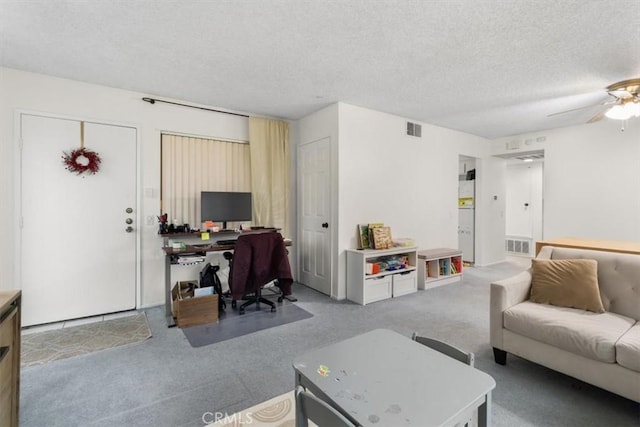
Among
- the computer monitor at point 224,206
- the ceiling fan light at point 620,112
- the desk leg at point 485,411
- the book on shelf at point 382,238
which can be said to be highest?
the ceiling fan light at point 620,112

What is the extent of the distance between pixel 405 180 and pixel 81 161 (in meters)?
4.25

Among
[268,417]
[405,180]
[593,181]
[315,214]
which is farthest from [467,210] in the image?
[268,417]

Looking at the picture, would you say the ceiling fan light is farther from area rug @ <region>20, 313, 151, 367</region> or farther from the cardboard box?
Answer: area rug @ <region>20, 313, 151, 367</region>

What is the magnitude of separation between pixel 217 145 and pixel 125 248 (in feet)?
5.71

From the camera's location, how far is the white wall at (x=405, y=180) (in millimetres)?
4000

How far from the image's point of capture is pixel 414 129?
478 centimetres

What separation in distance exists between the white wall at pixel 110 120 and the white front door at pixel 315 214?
1131 mm

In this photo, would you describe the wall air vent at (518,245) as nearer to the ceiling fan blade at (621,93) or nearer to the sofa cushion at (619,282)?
the ceiling fan blade at (621,93)

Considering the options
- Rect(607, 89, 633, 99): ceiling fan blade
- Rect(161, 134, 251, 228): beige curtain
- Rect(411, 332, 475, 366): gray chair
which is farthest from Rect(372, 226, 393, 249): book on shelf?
Rect(607, 89, 633, 99): ceiling fan blade

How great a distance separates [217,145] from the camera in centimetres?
410

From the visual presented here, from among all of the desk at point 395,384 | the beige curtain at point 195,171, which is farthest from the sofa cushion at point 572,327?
the beige curtain at point 195,171

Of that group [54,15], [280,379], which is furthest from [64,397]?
[54,15]

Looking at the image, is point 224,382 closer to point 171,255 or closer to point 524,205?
point 171,255

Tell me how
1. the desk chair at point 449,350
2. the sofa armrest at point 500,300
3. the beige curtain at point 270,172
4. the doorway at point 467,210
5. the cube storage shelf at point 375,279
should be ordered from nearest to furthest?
the desk chair at point 449,350, the sofa armrest at point 500,300, the cube storage shelf at point 375,279, the beige curtain at point 270,172, the doorway at point 467,210
